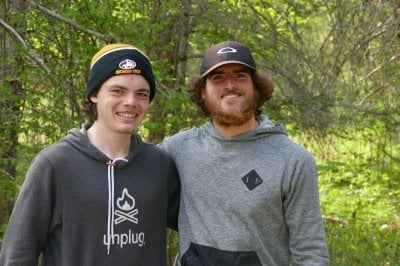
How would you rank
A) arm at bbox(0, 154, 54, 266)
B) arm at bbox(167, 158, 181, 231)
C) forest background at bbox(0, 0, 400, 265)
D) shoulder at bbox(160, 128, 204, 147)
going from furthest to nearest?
forest background at bbox(0, 0, 400, 265) < shoulder at bbox(160, 128, 204, 147) < arm at bbox(167, 158, 181, 231) < arm at bbox(0, 154, 54, 266)

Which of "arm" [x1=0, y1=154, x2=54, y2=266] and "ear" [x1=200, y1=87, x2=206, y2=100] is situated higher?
"ear" [x1=200, y1=87, x2=206, y2=100]

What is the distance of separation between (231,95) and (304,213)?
66 centimetres

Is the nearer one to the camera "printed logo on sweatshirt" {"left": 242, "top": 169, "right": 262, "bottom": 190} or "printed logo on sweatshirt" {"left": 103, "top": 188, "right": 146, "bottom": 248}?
"printed logo on sweatshirt" {"left": 103, "top": 188, "right": 146, "bottom": 248}

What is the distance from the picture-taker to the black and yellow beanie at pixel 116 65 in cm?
293

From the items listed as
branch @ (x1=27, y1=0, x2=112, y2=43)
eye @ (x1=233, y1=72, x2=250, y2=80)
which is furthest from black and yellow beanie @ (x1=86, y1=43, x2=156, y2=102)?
branch @ (x1=27, y1=0, x2=112, y2=43)

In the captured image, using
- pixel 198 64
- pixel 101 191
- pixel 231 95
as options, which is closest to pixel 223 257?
pixel 101 191

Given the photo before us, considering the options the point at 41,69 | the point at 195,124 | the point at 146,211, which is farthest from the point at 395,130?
the point at 146,211

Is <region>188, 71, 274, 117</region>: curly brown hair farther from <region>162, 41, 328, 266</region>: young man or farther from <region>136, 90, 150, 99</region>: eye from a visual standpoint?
<region>136, 90, 150, 99</region>: eye

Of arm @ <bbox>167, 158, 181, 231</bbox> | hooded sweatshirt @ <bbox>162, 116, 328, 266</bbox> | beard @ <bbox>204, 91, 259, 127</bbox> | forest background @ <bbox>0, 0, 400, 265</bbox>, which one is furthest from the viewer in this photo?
forest background @ <bbox>0, 0, 400, 265</bbox>

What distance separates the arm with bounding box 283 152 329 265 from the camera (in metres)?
2.96

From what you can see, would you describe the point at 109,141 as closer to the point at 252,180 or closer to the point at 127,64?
the point at 127,64

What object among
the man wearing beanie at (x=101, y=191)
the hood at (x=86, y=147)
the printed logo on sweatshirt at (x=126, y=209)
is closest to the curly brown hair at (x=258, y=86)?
the man wearing beanie at (x=101, y=191)

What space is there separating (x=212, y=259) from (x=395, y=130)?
3.95 meters

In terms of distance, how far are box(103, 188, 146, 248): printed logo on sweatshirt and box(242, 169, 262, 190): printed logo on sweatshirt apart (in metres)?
0.53
